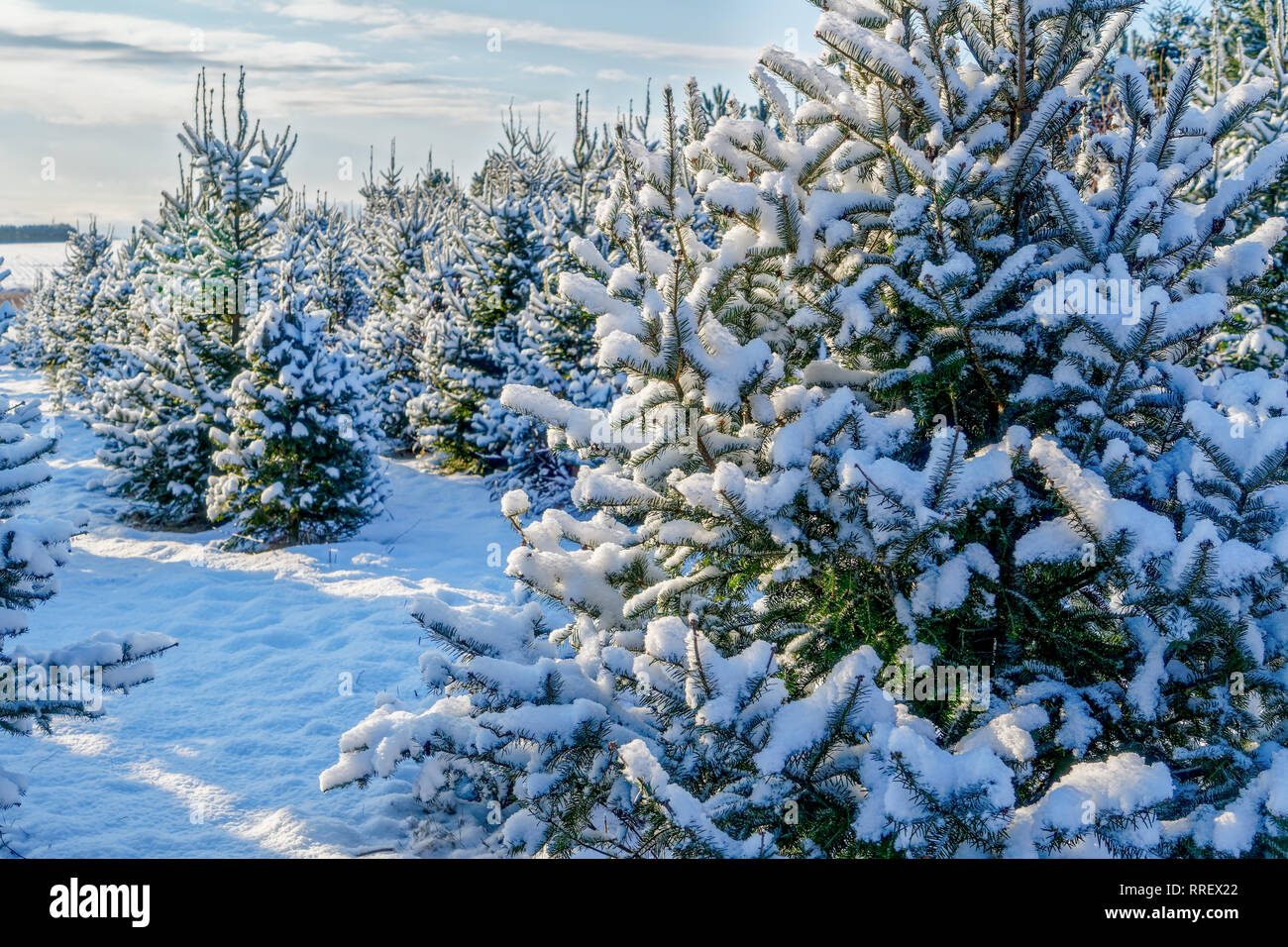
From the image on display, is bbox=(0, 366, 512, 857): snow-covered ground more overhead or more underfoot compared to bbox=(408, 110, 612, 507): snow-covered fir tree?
more underfoot

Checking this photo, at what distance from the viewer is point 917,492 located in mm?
2289

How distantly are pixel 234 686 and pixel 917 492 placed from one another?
502 cm

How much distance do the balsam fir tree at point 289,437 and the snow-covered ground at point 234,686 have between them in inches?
19.4

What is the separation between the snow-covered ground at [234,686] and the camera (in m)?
3.94

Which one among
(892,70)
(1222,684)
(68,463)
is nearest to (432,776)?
(1222,684)

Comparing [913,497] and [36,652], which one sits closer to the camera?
[913,497]

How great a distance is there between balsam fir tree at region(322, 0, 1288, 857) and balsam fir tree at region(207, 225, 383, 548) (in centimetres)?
695

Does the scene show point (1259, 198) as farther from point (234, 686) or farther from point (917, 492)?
point (234, 686)

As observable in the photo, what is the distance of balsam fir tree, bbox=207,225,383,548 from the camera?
925cm
